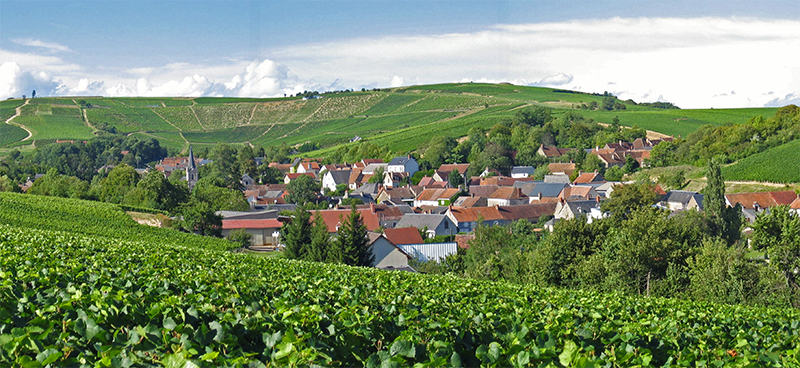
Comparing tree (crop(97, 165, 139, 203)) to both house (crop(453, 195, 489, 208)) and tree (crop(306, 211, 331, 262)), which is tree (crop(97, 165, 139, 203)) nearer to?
house (crop(453, 195, 489, 208))

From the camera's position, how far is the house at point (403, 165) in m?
126

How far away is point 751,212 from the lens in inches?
2837

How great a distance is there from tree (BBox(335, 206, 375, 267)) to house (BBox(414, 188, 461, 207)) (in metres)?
60.5

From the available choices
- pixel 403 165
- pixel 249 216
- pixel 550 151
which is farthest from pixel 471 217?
pixel 550 151

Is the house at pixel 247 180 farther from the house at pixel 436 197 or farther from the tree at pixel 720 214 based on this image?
the tree at pixel 720 214

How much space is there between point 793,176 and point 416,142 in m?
82.3

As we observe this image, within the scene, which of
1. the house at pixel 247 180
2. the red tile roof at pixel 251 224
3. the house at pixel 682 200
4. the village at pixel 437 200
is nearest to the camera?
the village at pixel 437 200

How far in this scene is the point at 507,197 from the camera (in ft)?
316

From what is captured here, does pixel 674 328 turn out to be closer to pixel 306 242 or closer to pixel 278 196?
pixel 306 242

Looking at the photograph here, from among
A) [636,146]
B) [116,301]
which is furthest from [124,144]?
[116,301]

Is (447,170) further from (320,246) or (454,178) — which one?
(320,246)

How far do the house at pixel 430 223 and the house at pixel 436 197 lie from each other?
22.1 metres

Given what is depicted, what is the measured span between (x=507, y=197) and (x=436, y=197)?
11684mm

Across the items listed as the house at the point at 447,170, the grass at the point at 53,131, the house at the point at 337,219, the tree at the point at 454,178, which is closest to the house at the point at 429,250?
the house at the point at 337,219
